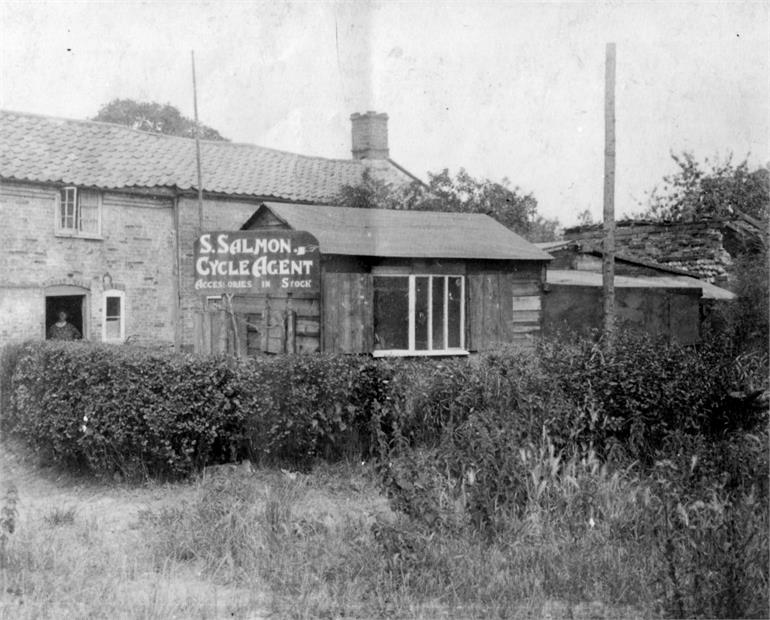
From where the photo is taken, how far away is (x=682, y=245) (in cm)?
2245

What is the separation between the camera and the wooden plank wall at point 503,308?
15211 mm

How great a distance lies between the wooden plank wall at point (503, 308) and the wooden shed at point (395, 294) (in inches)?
0.8

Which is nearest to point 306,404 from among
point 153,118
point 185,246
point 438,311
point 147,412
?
point 147,412

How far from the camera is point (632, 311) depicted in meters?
18.0

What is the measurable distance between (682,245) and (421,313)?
1106 centimetres

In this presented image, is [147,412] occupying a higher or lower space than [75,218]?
lower

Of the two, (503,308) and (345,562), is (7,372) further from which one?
(503,308)

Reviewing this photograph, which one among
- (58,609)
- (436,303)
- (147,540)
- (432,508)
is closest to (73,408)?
(147,540)

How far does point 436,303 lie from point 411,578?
32.6ft

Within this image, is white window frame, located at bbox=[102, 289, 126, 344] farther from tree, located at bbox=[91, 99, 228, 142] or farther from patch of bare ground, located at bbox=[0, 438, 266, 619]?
tree, located at bbox=[91, 99, 228, 142]

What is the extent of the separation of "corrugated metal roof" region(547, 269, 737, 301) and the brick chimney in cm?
1043

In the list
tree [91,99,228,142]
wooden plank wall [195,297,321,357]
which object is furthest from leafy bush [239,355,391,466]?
tree [91,99,228,142]

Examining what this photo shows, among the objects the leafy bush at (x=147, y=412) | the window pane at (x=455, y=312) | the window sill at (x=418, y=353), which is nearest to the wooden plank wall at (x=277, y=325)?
the window sill at (x=418, y=353)

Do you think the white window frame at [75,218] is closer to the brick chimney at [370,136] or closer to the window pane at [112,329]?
the window pane at [112,329]
